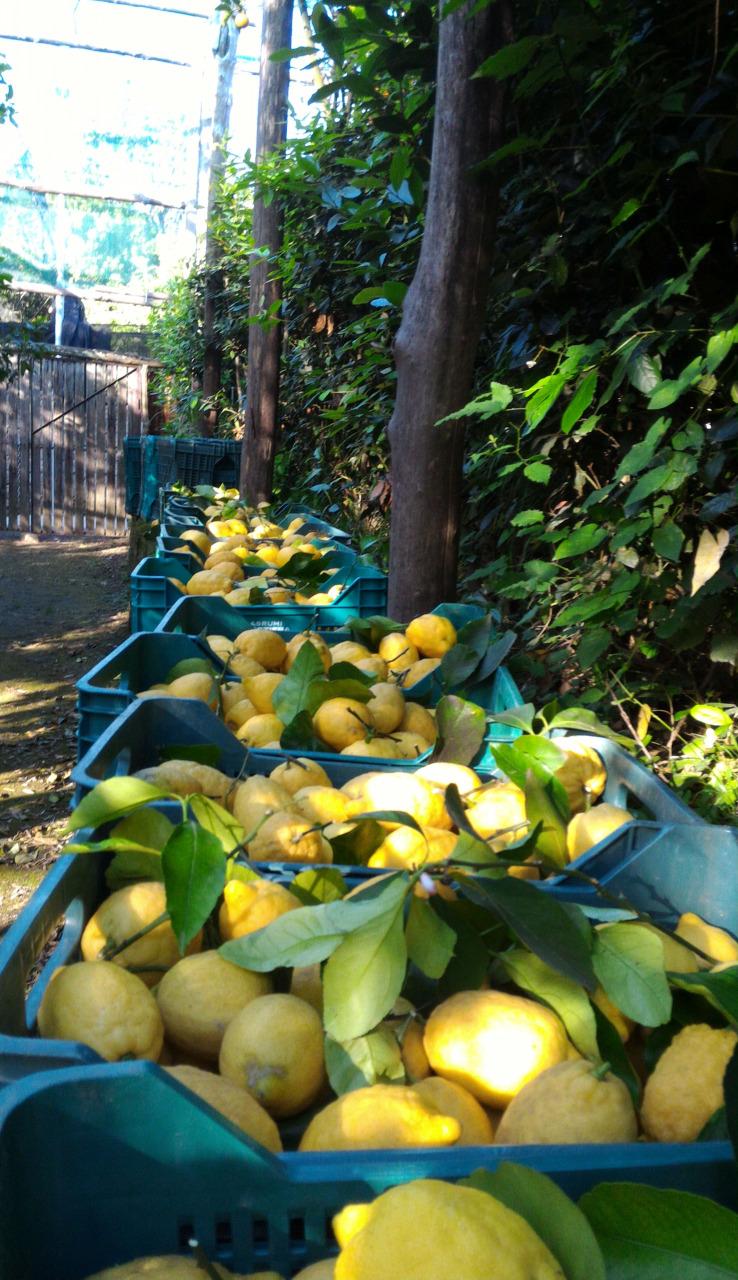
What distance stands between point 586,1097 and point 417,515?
2578mm

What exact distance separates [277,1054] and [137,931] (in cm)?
28

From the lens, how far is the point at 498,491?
4094 mm

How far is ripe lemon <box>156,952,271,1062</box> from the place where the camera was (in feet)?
3.49

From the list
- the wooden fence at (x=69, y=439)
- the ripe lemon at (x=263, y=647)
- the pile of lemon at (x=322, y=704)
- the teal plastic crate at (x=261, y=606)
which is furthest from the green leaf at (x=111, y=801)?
the wooden fence at (x=69, y=439)

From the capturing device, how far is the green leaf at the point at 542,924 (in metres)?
1.00

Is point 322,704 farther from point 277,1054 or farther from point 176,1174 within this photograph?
point 176,1174

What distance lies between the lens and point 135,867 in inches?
52.3

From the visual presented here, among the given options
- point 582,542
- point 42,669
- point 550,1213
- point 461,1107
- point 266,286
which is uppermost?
point 266,286

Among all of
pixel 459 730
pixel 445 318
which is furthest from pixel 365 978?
pixel 445 318

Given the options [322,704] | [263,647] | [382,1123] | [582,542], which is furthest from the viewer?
[582,542]

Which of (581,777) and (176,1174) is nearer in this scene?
(176,1174)

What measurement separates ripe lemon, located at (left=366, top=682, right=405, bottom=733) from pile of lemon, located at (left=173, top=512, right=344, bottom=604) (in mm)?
1009

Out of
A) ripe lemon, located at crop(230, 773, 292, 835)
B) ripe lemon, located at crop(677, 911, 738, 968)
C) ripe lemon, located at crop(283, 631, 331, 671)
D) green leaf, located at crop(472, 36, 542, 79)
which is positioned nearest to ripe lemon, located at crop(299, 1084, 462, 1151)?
ripe lemon, located at crop(677, 911, 738, 968)

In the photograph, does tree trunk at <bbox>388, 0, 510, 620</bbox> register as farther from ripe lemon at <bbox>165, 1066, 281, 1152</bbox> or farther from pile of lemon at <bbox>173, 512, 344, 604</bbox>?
ripe lemon at <bbox>165, 1066, 281, 1152</bbox>
